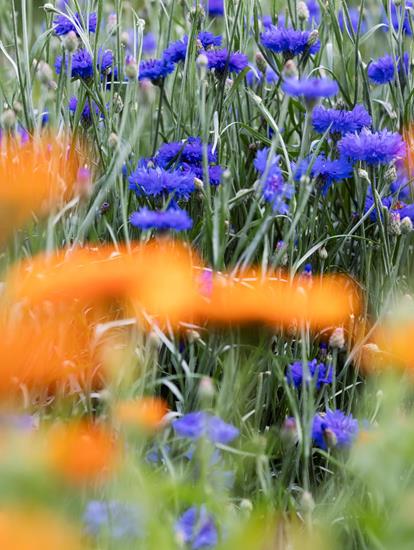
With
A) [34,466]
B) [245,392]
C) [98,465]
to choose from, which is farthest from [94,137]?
[34,466]

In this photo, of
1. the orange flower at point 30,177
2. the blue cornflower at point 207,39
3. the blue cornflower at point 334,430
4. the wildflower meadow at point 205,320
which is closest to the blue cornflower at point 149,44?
the wildflower meadow at point 205,320

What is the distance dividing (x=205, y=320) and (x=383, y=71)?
26.4 inches

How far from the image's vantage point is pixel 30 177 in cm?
113

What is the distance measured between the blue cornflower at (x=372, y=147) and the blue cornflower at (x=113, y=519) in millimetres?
631

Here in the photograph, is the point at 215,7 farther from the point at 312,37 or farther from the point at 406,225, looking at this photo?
the point at 406,225

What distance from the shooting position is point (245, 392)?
4.52ft

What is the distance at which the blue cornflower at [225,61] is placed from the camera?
1702 millimetres

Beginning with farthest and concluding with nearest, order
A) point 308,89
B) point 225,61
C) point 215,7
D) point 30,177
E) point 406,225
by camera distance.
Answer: point 215,7 → point 225,61 → point 406,225 → point 308,89 → point 30,177


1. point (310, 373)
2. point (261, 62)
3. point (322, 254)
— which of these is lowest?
point (310, 373)

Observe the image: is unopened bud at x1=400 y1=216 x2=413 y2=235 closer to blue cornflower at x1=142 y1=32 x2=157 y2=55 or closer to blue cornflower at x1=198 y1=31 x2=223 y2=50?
blue cornflower at x1=198 y1=31 x2=223 y2=50

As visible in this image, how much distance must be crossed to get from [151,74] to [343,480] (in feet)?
2.45

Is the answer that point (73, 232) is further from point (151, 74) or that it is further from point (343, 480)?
point (343, 480)

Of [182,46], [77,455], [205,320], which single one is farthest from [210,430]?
[182,46]

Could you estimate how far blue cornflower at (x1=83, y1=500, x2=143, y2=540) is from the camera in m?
0.92
